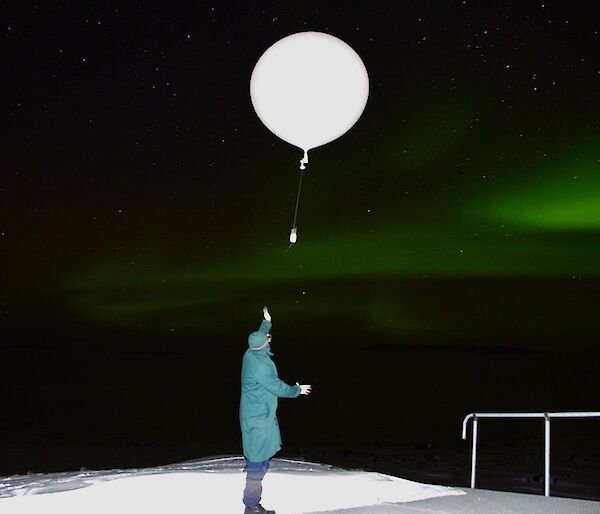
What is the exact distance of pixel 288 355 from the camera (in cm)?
10069

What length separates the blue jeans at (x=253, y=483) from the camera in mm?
5098

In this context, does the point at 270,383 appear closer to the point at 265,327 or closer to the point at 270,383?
the point at 270,383

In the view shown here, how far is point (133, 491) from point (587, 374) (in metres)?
61.6

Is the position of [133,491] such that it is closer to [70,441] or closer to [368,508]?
[368,508]

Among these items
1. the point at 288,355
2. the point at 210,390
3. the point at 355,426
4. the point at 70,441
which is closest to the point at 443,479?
the point at 70,441

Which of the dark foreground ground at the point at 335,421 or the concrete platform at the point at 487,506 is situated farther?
the dark foreground ground at the point at 335,421

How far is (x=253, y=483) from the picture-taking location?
16.9 feet

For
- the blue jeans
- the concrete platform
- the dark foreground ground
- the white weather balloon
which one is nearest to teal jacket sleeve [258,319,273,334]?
the blue jeans

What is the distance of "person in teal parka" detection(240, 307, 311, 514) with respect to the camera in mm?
5156

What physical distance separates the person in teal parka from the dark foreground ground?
26.3 ft

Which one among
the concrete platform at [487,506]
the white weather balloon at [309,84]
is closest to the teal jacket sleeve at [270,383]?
the concrete platform at [487,506]

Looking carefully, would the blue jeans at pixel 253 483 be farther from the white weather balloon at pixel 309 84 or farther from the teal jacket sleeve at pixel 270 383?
the white weather balloon at pixel 309 84

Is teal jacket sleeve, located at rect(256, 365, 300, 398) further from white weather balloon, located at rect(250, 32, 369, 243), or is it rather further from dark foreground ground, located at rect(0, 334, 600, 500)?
dark foreground ground, located at rect(0, 334, 600, 500)

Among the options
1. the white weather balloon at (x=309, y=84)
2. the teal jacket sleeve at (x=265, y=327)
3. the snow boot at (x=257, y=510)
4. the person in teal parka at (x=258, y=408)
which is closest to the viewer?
the snow boot at (x=257, y=510)
